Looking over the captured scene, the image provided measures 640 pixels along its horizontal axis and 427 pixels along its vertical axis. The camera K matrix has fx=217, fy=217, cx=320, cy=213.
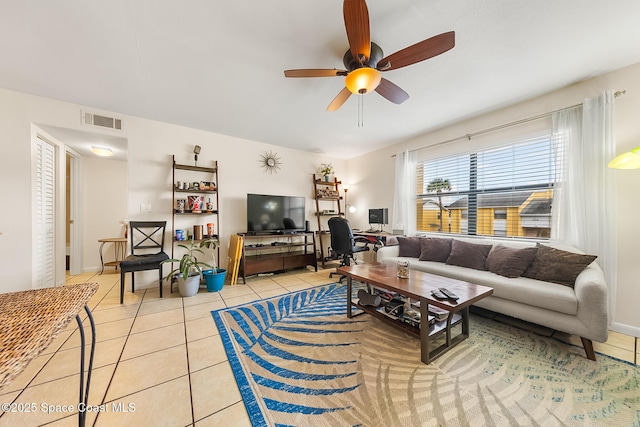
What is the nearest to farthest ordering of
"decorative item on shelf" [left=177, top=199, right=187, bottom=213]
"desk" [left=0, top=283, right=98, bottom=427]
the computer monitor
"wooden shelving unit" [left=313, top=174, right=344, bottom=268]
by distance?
1. "desk" [left=0, top=283, right=98, bottom=427]
2. "decorative item on shelf" [left=177, top=199, right=187, bottom=213]
3. the computer monitor
4. "wooden shelving unit" [left=313, top=174, right=344, bottom=268]

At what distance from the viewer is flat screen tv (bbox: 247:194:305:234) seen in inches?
151

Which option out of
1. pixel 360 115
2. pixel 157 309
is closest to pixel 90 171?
pixel 157 309

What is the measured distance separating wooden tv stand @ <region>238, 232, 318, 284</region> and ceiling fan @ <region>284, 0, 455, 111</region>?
2.76m

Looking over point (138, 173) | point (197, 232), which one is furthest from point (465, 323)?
point (138, 173)

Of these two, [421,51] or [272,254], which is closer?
[421,51]

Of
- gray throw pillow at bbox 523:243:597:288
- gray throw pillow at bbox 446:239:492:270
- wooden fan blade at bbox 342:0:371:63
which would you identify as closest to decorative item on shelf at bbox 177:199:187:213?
wooden fan blade at bbox 342:0:371:63

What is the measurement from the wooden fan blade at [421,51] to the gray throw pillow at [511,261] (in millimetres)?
2180

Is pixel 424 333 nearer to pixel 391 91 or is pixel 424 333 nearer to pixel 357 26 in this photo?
pixel 391 91

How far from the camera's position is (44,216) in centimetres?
283

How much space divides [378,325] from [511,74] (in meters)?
2.85

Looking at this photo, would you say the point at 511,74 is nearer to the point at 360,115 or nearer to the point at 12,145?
the point at 360,115

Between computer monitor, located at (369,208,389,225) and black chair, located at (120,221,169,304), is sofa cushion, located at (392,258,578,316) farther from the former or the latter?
black chair, located at (120,221,169,304)

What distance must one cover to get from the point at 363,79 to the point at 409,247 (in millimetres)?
2597

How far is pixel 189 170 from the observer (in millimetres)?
3539
